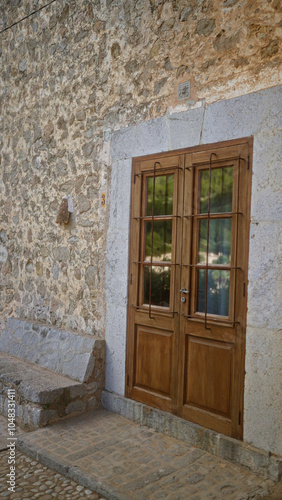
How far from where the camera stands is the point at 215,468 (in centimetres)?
283

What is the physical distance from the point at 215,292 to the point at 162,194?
0.92 metres

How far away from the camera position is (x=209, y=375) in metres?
3.13

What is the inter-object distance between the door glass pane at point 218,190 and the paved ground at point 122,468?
173cm

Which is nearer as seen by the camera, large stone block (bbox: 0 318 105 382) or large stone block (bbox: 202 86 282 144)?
large stone block (bbox: 202 86 282 144)

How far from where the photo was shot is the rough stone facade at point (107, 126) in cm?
284

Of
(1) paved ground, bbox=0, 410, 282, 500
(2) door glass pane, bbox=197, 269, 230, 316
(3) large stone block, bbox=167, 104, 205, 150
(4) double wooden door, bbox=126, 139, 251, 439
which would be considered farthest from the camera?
(3) large stone block, bbox=167, 104, 205, 150

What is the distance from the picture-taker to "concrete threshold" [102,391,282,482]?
107 inches

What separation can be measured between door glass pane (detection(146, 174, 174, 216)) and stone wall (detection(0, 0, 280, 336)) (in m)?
0.53

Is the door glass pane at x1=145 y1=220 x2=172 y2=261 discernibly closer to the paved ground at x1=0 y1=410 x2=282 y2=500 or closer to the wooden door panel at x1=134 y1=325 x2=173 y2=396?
the wooden door panel at x1=134 y1=325 x2=173 y2=396

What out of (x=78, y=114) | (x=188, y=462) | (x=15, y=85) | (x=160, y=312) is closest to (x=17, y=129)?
(x=15, y=85)

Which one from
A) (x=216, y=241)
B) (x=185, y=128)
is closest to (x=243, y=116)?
(x=185, y=128)

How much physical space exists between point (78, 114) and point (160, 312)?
2.14m

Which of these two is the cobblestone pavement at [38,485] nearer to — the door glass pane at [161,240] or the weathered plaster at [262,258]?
the weathered plaster at [262,258]

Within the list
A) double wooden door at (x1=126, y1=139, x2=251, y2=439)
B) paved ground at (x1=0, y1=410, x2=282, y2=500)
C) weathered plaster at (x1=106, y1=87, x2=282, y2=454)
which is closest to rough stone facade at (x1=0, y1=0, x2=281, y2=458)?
weathered plaster at (x1=106, y1=87, x2=282, y2=454)
